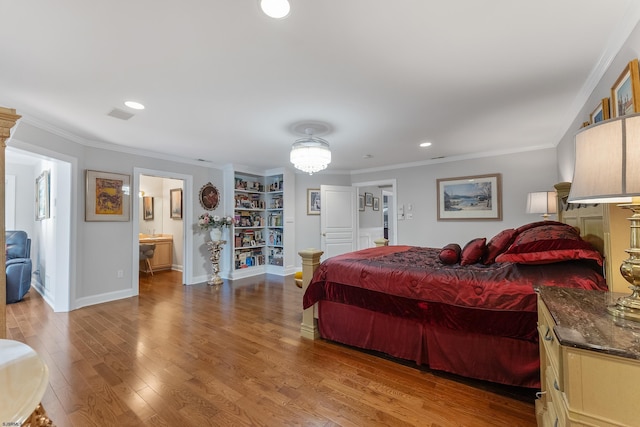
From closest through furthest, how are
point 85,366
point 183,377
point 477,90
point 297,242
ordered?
1. point 183,377
2. point 85,366
3. point 477,90
4. point 297,242

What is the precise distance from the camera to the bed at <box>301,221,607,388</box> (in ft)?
5.56

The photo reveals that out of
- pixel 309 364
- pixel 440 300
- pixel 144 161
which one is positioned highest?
pixel 144 161

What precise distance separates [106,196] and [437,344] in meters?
4.60

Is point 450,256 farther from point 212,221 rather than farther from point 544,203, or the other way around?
point 212,221

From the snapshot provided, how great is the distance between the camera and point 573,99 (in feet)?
8.36

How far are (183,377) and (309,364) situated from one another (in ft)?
3.11

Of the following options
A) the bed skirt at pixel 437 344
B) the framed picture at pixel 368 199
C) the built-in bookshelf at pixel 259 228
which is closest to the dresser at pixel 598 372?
the bed skirt at pixel 437 344

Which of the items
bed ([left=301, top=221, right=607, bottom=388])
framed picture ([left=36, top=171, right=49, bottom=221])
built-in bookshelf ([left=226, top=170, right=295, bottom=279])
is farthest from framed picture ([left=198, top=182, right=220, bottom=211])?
bed ([left=301, top=221, right=607, bottom=388])

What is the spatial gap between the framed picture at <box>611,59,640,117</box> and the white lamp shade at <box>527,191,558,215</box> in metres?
1.72

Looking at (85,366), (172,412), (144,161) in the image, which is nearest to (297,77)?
(172,412)

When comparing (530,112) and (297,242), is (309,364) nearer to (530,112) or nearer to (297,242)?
(530,112)

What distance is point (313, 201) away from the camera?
607cm

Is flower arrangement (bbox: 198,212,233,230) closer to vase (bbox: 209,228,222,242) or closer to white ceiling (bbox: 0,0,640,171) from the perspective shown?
vase (bbox: 209,228,222,242)

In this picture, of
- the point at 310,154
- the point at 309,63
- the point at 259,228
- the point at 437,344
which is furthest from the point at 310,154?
the point at 259,228
